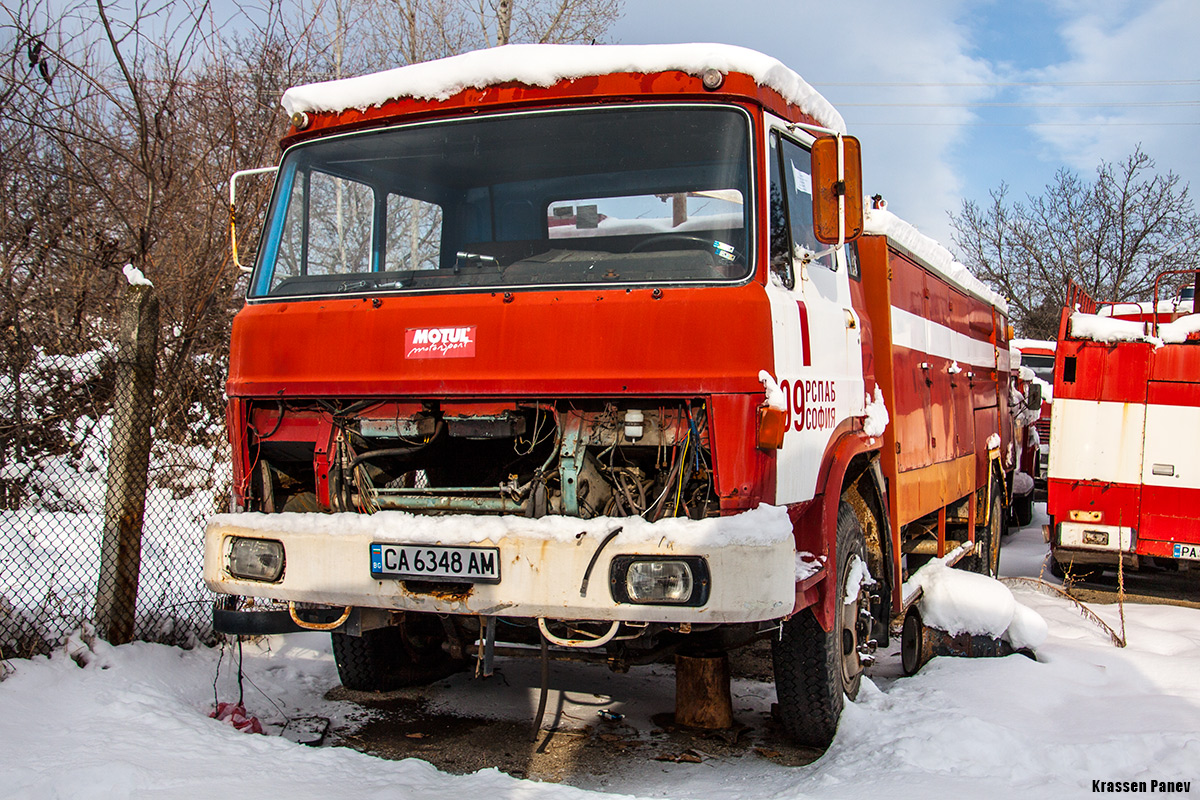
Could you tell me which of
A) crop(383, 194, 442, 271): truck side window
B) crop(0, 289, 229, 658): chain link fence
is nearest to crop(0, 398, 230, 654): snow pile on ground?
crop(0, 289, 229, 658): chain link fence

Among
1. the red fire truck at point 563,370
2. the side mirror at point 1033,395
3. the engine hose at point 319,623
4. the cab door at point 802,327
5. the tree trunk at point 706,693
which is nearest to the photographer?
the red fire truck at point 563,370

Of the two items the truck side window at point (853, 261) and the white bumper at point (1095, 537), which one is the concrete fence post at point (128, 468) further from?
the white bumper at point (1095, 537)

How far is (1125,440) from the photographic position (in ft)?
26.5

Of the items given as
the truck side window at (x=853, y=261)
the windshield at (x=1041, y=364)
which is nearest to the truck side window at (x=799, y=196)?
the truck side window at (x=853, y=261)

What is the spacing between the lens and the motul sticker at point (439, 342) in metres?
3.80

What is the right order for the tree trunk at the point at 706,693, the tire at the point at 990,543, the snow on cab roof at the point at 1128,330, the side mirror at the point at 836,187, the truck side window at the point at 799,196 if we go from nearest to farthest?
the side mirror at the point at 836,187 < the truck side window at the point at 799,196 < the tree trunk at the point at 706,693 < the snow on cab roof at the point at 1128,330 < the tire at the point at 990,543

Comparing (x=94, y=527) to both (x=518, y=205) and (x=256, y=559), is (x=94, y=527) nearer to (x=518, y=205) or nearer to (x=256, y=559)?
(x=256, y=559)

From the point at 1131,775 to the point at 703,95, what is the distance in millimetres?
3032

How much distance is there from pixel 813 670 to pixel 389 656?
2.19 m

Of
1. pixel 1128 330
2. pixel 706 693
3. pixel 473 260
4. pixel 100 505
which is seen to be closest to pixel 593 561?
pixel 473 260

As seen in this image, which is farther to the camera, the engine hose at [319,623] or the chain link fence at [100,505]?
the chain link fence at [100,505]

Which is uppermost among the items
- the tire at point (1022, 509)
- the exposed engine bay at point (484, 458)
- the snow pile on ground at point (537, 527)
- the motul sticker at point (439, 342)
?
the motul sticker at point (439, 342)

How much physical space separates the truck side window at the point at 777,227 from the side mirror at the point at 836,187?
0.14 meters

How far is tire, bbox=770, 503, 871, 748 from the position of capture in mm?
4277
